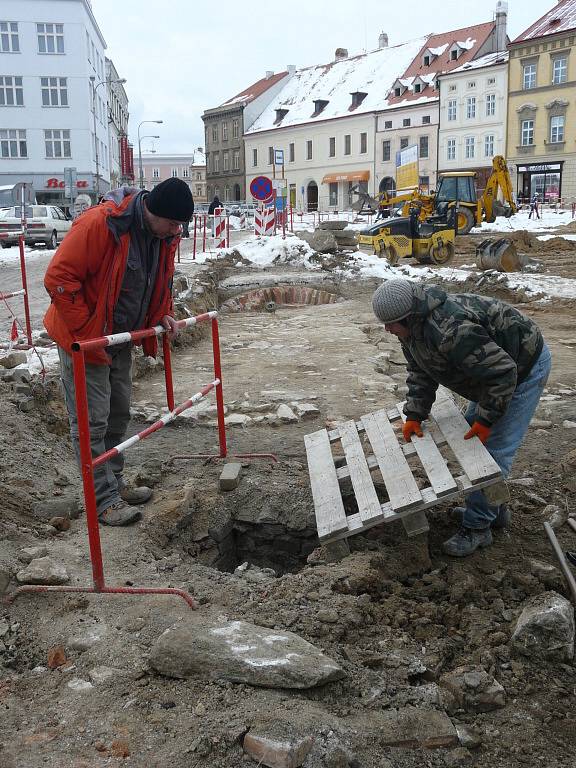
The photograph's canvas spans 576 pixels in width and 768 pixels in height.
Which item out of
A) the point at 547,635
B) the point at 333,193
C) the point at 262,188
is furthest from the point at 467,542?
the point at 333,193

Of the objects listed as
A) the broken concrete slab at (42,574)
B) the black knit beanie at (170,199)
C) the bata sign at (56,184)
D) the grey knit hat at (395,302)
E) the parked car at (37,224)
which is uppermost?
the bata sign at (56,184)

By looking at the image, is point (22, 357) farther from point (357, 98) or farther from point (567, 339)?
point (357, 98)

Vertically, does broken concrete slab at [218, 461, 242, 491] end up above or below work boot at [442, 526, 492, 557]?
above

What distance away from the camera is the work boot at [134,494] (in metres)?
4.38

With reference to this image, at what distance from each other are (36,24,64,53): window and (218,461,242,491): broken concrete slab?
4633cm

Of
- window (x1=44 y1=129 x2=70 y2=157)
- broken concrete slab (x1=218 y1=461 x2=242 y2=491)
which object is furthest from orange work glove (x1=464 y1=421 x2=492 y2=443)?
window (x1=44 y1=129 x2=70 y2=157)

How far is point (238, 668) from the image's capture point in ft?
8.29

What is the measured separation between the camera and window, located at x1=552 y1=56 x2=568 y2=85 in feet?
137

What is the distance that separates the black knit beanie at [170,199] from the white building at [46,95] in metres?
44.1

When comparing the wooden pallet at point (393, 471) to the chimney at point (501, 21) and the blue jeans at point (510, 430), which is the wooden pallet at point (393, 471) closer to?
the blue jeans at point (510, 430)

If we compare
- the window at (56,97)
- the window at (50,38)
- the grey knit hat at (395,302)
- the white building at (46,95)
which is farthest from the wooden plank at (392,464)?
the window at (50,38)

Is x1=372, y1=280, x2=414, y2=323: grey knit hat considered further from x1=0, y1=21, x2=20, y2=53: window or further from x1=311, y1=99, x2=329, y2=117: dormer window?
x1=311, y1=99, x2=329, y2=117: dormer window

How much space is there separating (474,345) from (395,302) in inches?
16.8

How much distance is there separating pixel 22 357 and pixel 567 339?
729cm
